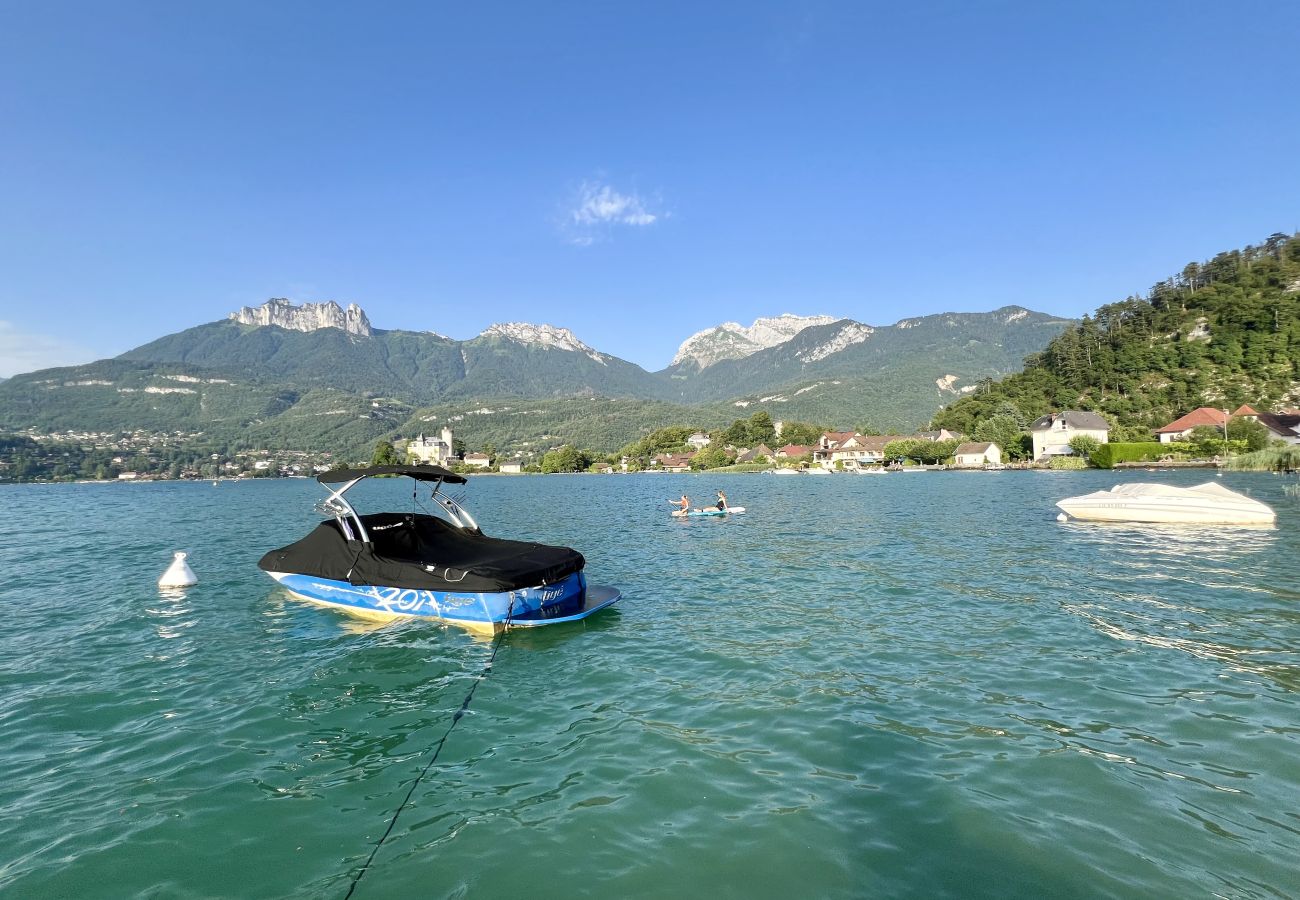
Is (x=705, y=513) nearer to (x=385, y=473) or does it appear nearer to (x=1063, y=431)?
(x=385, y=473)

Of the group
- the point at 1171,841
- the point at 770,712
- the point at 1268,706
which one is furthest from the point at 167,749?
the point at 1268,706

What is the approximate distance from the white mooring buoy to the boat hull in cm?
713

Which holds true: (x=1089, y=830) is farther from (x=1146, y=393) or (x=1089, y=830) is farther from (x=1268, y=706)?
(x=1146, y=393)

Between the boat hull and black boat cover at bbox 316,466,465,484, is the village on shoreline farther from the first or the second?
the boat hull

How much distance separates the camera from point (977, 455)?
11906 centimetres

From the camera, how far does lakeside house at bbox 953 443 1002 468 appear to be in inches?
4614

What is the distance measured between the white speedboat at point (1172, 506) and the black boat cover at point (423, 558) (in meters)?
29.8

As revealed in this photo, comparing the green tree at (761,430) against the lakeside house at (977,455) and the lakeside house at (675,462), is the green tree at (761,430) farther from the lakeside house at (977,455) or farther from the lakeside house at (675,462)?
the lakeside house at (977,455)

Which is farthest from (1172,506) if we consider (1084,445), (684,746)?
(1084,445)

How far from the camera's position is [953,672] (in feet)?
32.7

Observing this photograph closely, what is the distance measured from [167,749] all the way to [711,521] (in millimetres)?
30622

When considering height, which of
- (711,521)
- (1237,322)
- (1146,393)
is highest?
(1237,322)

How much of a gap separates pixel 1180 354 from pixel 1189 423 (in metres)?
33.1

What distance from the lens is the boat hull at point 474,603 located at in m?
12.7
